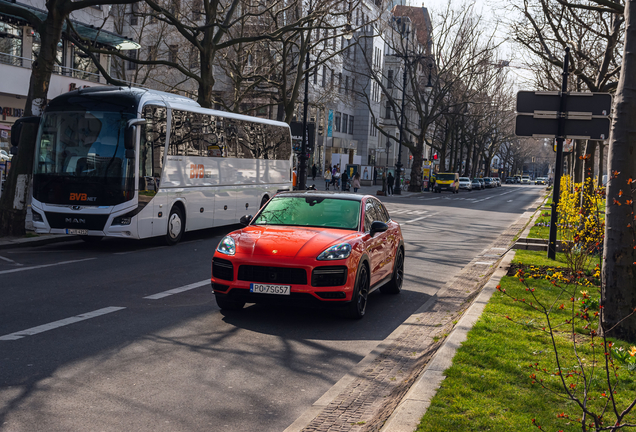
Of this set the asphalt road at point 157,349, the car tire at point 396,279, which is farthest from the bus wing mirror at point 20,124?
the car tire at point 396,279

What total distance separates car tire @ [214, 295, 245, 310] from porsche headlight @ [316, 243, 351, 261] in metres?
1.25

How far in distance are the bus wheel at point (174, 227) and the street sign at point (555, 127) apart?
25.9 ft

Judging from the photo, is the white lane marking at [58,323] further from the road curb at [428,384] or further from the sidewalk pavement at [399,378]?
the road curb at [428,384]

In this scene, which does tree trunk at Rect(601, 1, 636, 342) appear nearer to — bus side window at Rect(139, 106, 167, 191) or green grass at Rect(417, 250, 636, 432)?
green grass at Rect(417, 250, 636, 432)

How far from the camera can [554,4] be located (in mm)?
23297

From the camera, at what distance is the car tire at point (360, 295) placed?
27.3 ft

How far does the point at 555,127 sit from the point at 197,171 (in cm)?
854

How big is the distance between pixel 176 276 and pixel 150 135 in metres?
5.04

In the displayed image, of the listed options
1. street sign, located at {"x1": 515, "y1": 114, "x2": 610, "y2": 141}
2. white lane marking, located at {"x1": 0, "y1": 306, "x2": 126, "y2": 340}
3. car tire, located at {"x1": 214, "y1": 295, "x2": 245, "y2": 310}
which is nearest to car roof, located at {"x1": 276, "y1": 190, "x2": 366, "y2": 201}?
car tire, located at {"x1": 214, "y1": 295, "x2": 245, "y2": 310}

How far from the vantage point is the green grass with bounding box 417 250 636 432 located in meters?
4.68

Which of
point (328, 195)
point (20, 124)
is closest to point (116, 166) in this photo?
point (20, 124)

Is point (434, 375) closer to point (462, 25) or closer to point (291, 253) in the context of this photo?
point (291, 253)

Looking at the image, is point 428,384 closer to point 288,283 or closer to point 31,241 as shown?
point 288,283

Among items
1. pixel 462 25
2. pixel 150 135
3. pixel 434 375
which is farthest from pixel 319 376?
pixel 462 25
